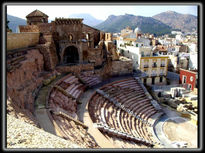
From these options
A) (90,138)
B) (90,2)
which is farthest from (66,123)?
(90,2)

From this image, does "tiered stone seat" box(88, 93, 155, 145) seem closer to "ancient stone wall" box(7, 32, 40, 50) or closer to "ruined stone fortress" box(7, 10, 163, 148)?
"ruined stone fortress" box(7, 10, 163, 148)

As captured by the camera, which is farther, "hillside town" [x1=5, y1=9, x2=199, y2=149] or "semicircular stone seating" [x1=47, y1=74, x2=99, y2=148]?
"semicircular stone seating" [x1=47, y1=74, x2=99, y2=148]

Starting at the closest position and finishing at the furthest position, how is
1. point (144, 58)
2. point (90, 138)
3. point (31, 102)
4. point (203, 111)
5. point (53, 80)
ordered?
point (203, 111) → point (90, 138) → point (31, 102) → point (53, 80) → point (144, 58)

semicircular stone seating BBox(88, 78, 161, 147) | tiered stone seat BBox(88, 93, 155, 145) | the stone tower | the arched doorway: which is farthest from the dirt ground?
the stone tower

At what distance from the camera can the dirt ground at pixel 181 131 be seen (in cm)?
1778

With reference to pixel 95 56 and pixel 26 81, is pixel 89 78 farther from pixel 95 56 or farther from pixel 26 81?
pixel 26 81

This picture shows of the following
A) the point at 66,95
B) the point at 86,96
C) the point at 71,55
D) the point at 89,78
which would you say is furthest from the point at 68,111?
the point at 71,55

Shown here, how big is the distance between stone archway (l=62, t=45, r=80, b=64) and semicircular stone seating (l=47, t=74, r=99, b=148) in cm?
547

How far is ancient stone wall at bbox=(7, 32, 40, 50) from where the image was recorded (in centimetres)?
1594

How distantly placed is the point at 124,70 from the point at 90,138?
16.3 m

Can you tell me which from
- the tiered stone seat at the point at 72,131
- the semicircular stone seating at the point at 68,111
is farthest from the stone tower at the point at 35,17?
the tiered stone seat at the point at 72,131

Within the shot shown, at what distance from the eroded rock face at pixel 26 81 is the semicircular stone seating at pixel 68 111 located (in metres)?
1.50

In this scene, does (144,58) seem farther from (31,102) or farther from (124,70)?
(31,102)

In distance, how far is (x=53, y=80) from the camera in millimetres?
18812
